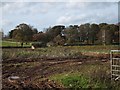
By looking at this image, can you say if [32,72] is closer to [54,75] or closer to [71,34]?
[54,75]

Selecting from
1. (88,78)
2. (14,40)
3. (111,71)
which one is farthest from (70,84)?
(14,40)

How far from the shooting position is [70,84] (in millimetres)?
8391

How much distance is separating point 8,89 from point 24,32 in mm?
13239

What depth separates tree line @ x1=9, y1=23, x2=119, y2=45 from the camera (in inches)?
790

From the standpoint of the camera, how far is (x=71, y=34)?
71.0 ft

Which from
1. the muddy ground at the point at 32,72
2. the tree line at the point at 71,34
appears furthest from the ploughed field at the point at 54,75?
the tree line at the point at 71,34

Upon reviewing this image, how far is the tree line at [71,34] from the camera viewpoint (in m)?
20.1

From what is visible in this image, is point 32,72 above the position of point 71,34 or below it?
below

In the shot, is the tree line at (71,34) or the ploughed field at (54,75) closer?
the ploughed field at (54,75)

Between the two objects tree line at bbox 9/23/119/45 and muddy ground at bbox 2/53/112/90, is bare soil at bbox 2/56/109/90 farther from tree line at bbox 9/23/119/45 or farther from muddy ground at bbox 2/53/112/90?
tree line at bbox 9/23/119/45

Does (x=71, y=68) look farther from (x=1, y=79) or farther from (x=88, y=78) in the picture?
(x=1, y=79)

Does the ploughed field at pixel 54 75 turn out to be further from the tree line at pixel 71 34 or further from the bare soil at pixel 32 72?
the tree line at pixel 71 34

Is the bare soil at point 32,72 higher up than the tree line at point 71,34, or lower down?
lower down

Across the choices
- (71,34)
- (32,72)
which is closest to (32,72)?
(32,72)
